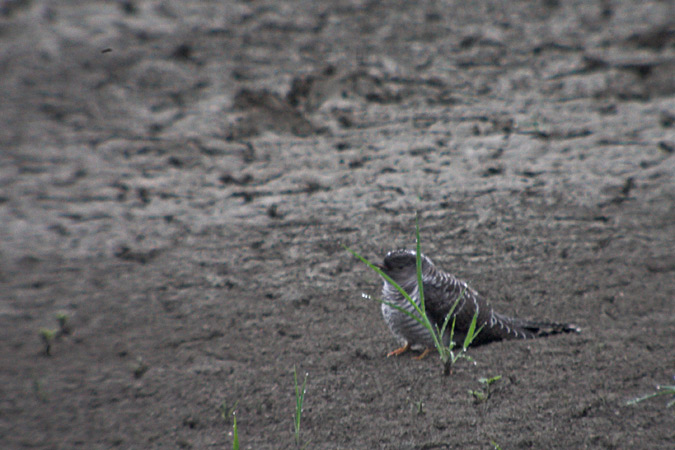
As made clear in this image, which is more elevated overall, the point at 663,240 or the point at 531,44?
the point at 531,44

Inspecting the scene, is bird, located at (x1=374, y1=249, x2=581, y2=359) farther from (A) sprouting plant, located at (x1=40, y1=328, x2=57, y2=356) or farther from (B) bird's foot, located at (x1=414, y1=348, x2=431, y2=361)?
(A) sprouting plant, located at (x1=40, y1=328, x2=57, y2=356)

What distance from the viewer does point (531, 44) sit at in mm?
4785

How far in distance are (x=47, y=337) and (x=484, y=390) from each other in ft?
7.10

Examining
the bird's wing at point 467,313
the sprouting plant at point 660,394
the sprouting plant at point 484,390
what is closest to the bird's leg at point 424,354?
the bird's wing at point 467,313

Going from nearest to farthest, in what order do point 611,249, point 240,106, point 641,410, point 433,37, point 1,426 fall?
1. point 641,410
2. point 1,426
3. point 611,249
4. point 240,106
5. point 433,37

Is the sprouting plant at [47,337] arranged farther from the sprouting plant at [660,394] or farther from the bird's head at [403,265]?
the sprouting plant at [660,394]

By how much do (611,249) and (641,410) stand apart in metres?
1.38

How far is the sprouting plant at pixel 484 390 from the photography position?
1933 mm

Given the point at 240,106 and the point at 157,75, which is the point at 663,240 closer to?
the point at 240,106

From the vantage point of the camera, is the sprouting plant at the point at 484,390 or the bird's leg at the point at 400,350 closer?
the sprouting plant at the point at 484,390

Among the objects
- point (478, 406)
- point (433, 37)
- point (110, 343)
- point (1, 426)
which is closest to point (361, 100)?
point (433, 37)

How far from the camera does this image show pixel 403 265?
2596mm

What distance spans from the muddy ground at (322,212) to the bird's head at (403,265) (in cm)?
27

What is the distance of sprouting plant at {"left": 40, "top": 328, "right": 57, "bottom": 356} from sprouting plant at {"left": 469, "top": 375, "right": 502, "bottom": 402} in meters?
2.09
